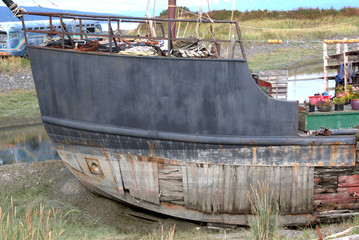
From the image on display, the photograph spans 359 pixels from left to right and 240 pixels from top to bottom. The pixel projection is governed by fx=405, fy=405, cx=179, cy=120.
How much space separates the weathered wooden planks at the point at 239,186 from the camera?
6.62m

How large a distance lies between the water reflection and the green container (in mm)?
8534

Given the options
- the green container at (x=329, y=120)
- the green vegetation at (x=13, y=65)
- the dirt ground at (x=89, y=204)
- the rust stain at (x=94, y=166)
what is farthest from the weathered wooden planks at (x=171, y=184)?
the green vegetation at (x=13, y=65)

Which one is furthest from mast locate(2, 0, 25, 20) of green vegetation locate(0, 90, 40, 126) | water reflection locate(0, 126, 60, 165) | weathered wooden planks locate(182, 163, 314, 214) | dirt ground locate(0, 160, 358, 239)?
green vegetation locate(0, 90, 40, 126)

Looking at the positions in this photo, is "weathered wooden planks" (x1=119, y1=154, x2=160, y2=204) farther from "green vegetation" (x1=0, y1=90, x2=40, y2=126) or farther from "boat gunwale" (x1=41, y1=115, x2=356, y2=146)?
"green vegetation" (x1=0, y1=90, x2=40, y2=126)

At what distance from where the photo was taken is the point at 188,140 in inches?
259

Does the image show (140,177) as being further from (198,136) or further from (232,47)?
(232,47)

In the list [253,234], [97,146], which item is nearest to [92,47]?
[97,146]

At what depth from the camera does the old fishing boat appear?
650 centimetres

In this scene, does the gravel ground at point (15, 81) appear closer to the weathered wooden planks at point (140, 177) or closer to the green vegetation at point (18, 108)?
the green vegetation at point (18, 108)

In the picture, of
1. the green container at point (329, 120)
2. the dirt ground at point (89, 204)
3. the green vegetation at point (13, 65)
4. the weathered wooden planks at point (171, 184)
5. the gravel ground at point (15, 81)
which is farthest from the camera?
the green vegetation at point (13, 65)

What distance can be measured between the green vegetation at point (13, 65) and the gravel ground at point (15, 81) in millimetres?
505

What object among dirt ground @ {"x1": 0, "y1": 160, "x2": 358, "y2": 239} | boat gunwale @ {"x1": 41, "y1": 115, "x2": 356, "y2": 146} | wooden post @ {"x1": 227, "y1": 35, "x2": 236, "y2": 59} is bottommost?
dirt ground @ {"x1": 0, "y1": 160, "x2": 358, "y2": 239}

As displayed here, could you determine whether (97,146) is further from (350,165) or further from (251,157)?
(350,165)

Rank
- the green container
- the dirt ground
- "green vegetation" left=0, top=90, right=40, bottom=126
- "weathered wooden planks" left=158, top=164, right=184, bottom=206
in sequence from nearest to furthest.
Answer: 1. the dirt ground
2. "weathered wooden planks" left=158, top=164, right=184, bottom=206
3. the green container
4. "green vegetation" left=0, top=90, right=40, bottom=126
